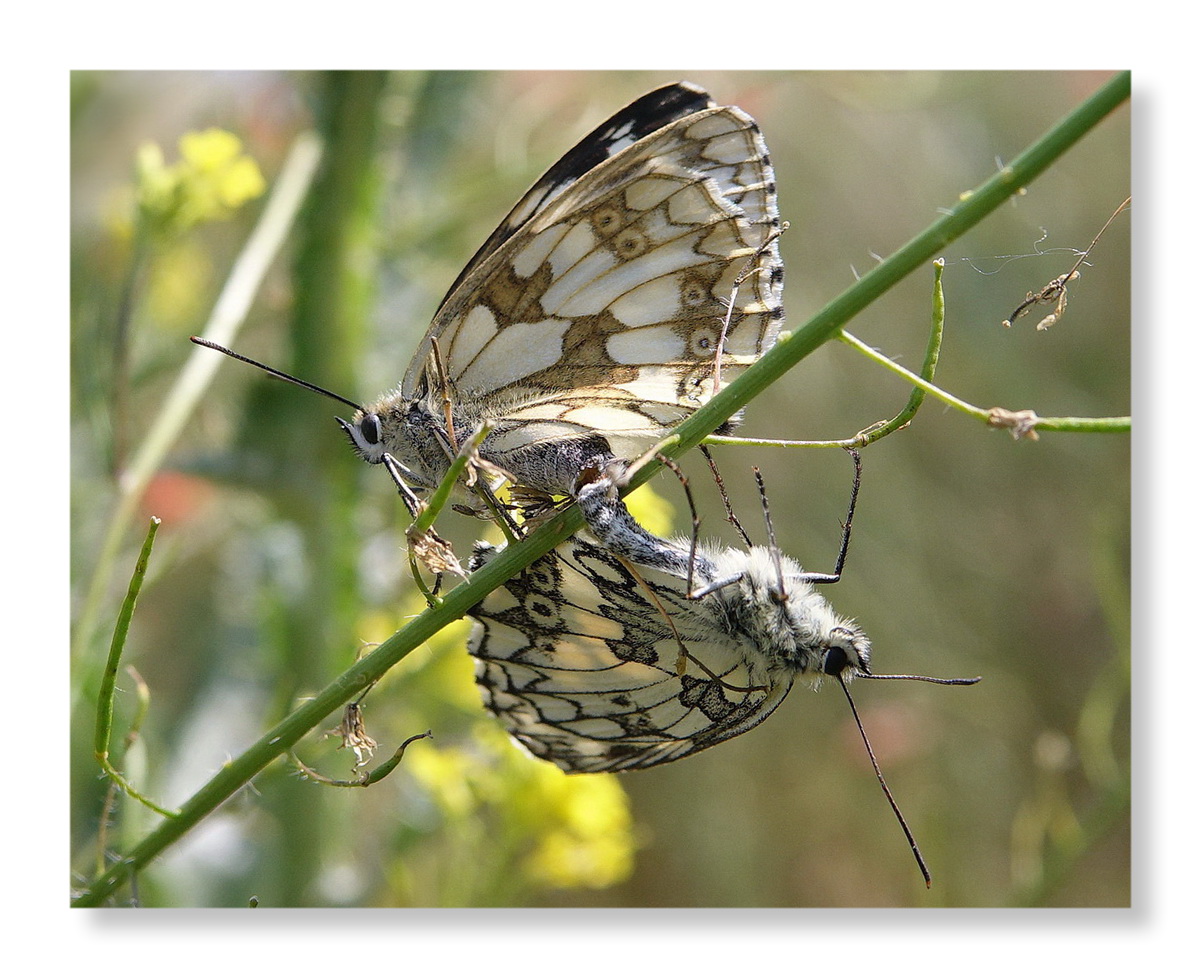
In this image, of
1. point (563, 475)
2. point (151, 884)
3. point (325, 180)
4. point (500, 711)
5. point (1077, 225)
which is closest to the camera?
point (563, 475)

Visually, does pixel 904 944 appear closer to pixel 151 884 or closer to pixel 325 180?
pixel 151 884

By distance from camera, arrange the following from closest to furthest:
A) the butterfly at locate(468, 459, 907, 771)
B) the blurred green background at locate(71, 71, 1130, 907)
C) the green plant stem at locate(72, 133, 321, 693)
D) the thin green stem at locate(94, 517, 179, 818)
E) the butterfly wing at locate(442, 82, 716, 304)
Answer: the thin green stem at locate(94, 517, 179, 818)
the butterfly at locate(468, 459, 907, 771)
the butterfly wing at locate(442, 82, 716, 304)
the green plant stem at locate(72, 133, 321, 693)
the blurred green background at locate(71, 71, 1130, 907)

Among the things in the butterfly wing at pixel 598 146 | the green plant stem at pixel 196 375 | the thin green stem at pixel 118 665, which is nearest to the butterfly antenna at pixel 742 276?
the butterfly wing at pixel 598 146

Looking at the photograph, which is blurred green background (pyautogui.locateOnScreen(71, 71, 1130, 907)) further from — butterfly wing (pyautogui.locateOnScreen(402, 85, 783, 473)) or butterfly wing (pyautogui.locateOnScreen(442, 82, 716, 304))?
butterfly wing (pyautogui.locateOnScreen(442, 82, 716, 304))

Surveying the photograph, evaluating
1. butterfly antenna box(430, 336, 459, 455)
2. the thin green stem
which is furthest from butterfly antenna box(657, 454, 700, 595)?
the thin green stem

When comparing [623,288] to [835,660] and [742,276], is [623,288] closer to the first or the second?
[742,276]

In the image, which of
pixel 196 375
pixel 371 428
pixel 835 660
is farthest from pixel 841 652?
pixel 196 375
